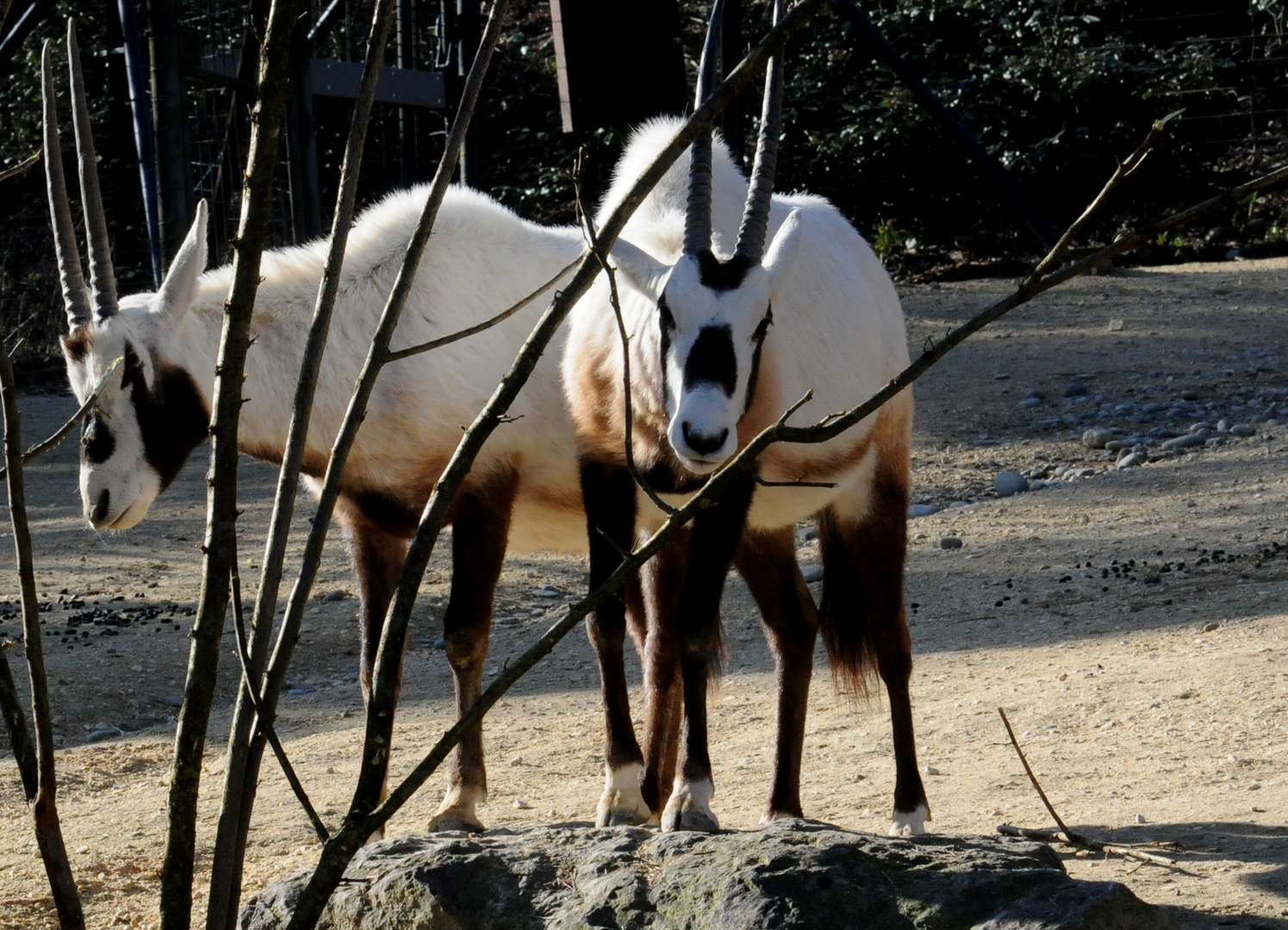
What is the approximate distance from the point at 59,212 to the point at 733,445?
6.00 feet

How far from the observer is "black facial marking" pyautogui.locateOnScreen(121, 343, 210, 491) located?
4469mm

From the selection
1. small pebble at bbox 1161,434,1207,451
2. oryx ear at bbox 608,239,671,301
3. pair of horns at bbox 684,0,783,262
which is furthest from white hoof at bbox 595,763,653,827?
small pebble at bbox 1161,434,1207,451

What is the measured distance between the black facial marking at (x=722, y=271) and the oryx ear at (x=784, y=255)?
101 mm

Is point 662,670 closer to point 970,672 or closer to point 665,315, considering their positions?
point 665,315

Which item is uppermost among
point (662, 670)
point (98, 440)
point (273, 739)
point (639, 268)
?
point (639, 268)

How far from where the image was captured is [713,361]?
11.3ft

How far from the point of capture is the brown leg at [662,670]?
13.1 ft

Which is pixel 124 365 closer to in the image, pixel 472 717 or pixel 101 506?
pixel 101 506

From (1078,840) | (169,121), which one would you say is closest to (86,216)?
(1078,840)

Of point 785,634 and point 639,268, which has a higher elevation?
point 639,268

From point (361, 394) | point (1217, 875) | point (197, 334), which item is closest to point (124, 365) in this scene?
point (197, 334)

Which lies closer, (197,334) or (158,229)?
(197,334)

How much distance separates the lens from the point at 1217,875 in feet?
10.1

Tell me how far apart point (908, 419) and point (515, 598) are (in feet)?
10.4
